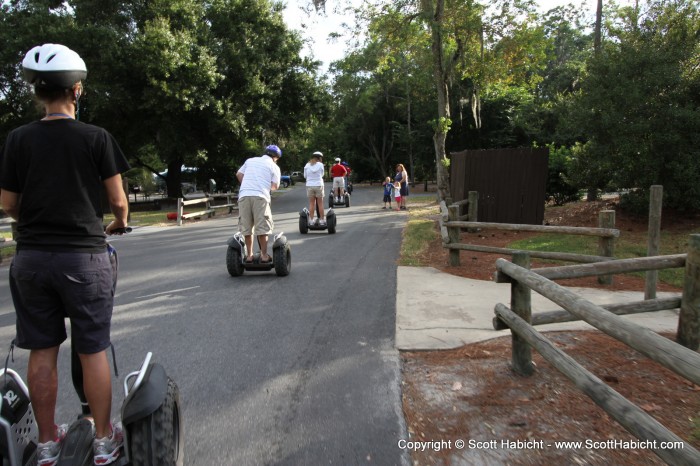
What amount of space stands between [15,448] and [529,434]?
2.77 metres

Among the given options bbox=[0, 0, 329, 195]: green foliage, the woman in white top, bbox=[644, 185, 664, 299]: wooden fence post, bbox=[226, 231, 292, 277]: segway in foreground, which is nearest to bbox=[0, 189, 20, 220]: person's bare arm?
bbox=[226, 231, 292, 277]: segway in foreground

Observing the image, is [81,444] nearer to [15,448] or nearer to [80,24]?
[15,448]

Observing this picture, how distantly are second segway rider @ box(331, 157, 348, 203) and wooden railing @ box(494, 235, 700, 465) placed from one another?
13.7 metres

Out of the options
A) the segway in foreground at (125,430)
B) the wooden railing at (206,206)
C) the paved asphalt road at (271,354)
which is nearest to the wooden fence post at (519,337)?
the paved asphalt road at (271,354)

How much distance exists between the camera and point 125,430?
221 cm

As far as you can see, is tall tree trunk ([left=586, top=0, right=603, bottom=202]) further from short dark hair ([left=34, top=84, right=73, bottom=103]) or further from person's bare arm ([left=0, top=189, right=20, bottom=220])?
person's bare arm ([left=0, top=189, right=20, bottom=220])

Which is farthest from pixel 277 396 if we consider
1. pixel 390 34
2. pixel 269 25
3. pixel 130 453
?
pixel 269 25

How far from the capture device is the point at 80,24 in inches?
870

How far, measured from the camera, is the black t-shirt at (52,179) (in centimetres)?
229

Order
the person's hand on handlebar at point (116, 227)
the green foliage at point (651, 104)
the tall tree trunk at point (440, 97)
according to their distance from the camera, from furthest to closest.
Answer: the tall tree trunk at point (440, 97), the green foliage at point (651, 104), the person's hand on handlebar at point (116, 227)

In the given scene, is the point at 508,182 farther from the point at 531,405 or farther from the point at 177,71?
the point at 177,71

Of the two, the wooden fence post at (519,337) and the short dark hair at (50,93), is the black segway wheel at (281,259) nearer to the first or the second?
the wooden fence post at (519,337)

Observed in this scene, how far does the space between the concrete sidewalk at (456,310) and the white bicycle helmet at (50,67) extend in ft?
11.2

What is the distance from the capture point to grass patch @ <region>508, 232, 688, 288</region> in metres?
8.98
